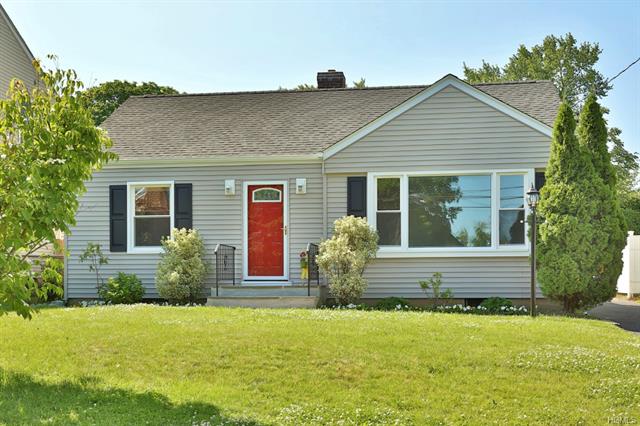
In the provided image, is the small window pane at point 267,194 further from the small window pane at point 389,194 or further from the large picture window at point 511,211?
the large picture window at point 511,211

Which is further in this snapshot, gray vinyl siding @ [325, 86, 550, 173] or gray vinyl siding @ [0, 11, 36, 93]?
gray vinyl siding @ [0, 11, 36, 93]

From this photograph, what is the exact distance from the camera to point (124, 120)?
15258mm

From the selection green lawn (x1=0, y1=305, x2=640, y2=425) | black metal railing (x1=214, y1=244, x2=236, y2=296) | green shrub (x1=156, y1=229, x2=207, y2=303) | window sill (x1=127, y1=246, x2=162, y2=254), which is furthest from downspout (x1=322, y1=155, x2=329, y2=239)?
green lawn (x1=0, y1=305, x2=640, y2=425)

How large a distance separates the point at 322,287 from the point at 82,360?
20.0 ft

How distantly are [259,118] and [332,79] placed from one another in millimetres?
3598

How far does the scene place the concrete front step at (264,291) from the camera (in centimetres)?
1177

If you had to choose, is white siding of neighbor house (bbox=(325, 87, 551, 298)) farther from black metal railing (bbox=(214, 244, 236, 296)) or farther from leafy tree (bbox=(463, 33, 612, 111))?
leafy tree (bbox=(463, 33, 612, 111))

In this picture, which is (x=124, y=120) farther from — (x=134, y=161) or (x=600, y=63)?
(x=600, y=63)

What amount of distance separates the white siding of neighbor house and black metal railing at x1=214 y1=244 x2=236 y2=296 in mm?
2890

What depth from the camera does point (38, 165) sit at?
19.2 feet

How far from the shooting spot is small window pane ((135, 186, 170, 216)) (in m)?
13.2

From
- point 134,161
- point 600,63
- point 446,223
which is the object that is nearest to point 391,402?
point 446,223

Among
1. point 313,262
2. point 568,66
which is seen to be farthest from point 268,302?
point 568,66

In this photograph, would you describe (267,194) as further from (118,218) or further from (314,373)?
(314,373)
